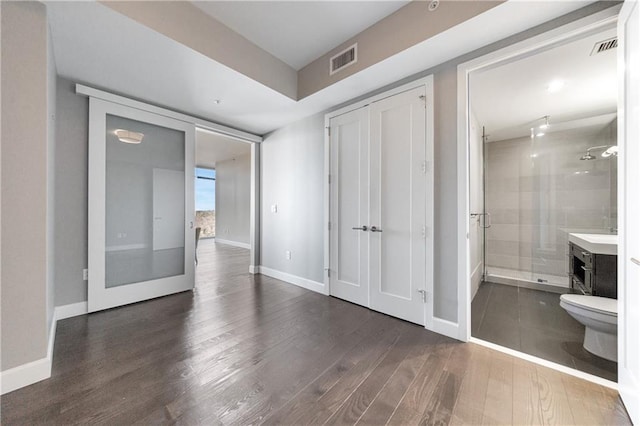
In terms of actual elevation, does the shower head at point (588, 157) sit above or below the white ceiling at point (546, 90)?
below

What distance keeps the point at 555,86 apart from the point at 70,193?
17.7ft

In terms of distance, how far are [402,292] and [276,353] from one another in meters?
1.40

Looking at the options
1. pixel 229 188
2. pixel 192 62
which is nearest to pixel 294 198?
pixel 192 62

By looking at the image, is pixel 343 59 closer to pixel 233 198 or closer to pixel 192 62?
pixel 192 62

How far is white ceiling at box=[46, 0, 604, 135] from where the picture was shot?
171cm

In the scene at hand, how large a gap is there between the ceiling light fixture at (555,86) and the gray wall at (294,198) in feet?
8.57

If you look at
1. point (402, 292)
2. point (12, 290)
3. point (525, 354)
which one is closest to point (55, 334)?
point (12, 290)

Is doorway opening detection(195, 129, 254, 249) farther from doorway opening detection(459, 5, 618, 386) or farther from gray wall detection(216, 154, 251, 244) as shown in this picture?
doorway opening detection(459, 5, 618, 386)

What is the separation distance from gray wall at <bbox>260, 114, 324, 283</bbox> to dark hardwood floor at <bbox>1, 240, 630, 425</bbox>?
123 cm

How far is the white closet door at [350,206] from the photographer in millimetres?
2916

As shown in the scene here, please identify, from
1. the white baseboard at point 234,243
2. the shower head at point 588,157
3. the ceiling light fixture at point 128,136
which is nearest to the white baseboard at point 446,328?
the shower head at point 588,157

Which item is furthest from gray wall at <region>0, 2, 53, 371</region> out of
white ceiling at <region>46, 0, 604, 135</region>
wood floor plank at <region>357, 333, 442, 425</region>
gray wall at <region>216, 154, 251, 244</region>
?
gray wall at <region>216, 154, 251, 244</region>

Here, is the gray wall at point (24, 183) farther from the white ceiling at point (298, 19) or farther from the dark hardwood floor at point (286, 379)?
the white ceiling at point (298, 19)

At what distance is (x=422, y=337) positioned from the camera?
2.19 metres
